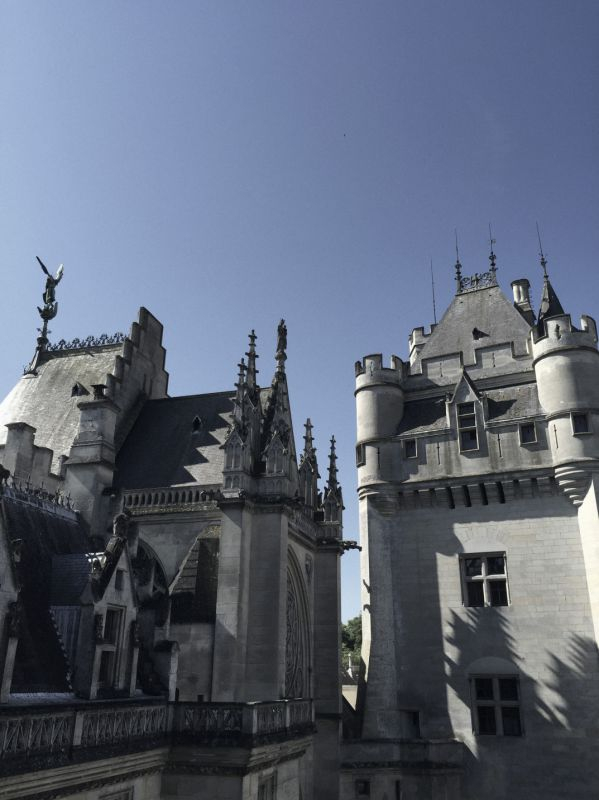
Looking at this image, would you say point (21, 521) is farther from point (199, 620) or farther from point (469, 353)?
point (469, 353)

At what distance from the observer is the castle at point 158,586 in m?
13.9

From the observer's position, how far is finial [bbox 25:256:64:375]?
32.5 meters

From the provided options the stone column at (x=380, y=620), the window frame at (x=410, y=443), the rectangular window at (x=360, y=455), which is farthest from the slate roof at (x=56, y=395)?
the window frame at (x=410, y=443)

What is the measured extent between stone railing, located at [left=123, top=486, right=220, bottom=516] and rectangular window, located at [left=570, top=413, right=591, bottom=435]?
15.6 meters

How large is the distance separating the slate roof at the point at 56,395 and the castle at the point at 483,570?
1306 centimetres

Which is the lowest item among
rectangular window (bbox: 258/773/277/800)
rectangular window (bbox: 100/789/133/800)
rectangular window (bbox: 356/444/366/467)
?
rectangular window (bbox: 258/773/277/800)

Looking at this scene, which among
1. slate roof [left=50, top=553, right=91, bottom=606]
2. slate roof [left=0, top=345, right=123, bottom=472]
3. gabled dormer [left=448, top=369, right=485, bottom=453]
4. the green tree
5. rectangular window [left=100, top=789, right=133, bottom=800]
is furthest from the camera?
the green tree

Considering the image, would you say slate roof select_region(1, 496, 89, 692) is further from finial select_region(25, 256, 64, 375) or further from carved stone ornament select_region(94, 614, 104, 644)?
finial select_region(25, 256, 64, 375)

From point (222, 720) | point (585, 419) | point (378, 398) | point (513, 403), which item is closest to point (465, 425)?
point (513, 403)

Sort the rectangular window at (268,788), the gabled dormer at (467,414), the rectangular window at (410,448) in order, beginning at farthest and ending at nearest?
the rectangular window at (410,448), the gabled dormer at (467,414), the rectangular window at (268,788)

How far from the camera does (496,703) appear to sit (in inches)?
1057

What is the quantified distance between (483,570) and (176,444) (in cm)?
1408

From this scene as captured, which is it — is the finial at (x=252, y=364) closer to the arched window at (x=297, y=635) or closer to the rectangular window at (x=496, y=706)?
the arched window at (x=297, y=635)

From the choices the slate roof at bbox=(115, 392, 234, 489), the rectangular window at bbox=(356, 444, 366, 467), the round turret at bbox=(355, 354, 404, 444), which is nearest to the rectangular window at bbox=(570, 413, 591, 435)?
the round turret at bbox=(355, 354, 404, 444)
